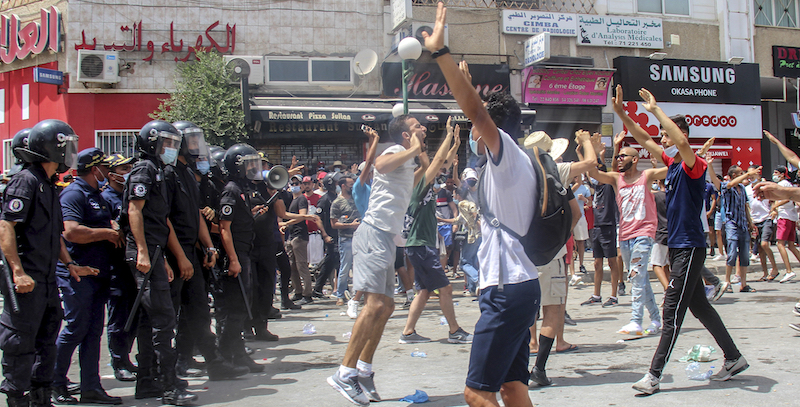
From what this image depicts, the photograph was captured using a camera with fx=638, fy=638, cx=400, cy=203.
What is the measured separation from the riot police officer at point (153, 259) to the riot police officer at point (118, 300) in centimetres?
49

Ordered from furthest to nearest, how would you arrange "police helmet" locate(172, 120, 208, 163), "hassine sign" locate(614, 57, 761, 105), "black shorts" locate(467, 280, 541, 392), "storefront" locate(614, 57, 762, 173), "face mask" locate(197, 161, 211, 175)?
"storefront" locate(614, 57, 762, 173) < "hassine sign" locate(614, 57, 761, 105) < "face mask" locate(197, 161, 211, 175) < "police helmet" locate(172, 120, 208, 163) < "black shorts" locate(467, 280, 541, 392)

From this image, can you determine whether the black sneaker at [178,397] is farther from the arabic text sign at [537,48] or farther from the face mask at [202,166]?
the arabic text sign at [537,48]

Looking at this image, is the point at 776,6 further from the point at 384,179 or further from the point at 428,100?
the point at 384,179

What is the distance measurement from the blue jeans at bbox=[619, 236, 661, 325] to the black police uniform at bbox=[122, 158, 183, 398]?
14.6 ft

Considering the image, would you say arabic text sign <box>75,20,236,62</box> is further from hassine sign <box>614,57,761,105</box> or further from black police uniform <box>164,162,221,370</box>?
black police uniform <box>164,162,221,370</box>

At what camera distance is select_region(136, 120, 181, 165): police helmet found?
4.62 meters

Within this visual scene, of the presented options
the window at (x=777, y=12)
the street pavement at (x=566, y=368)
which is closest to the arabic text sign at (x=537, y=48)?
the window at (x=777, y=12)

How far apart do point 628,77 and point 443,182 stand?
987 cm

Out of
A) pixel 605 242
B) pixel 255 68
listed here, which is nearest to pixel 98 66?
pixel 255 68

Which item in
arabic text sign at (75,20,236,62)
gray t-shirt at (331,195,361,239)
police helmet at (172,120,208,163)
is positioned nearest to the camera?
police helmet at (172,120,208,163)

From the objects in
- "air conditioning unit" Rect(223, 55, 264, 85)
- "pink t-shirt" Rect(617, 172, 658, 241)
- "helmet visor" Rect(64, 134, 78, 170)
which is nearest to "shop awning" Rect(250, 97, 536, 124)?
"air conditioning unit" Rect(223, 55, 264, 85)

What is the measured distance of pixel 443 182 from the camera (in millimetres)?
12312

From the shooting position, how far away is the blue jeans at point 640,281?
652 cm

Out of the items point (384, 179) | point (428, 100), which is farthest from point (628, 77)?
point (384, 179)
